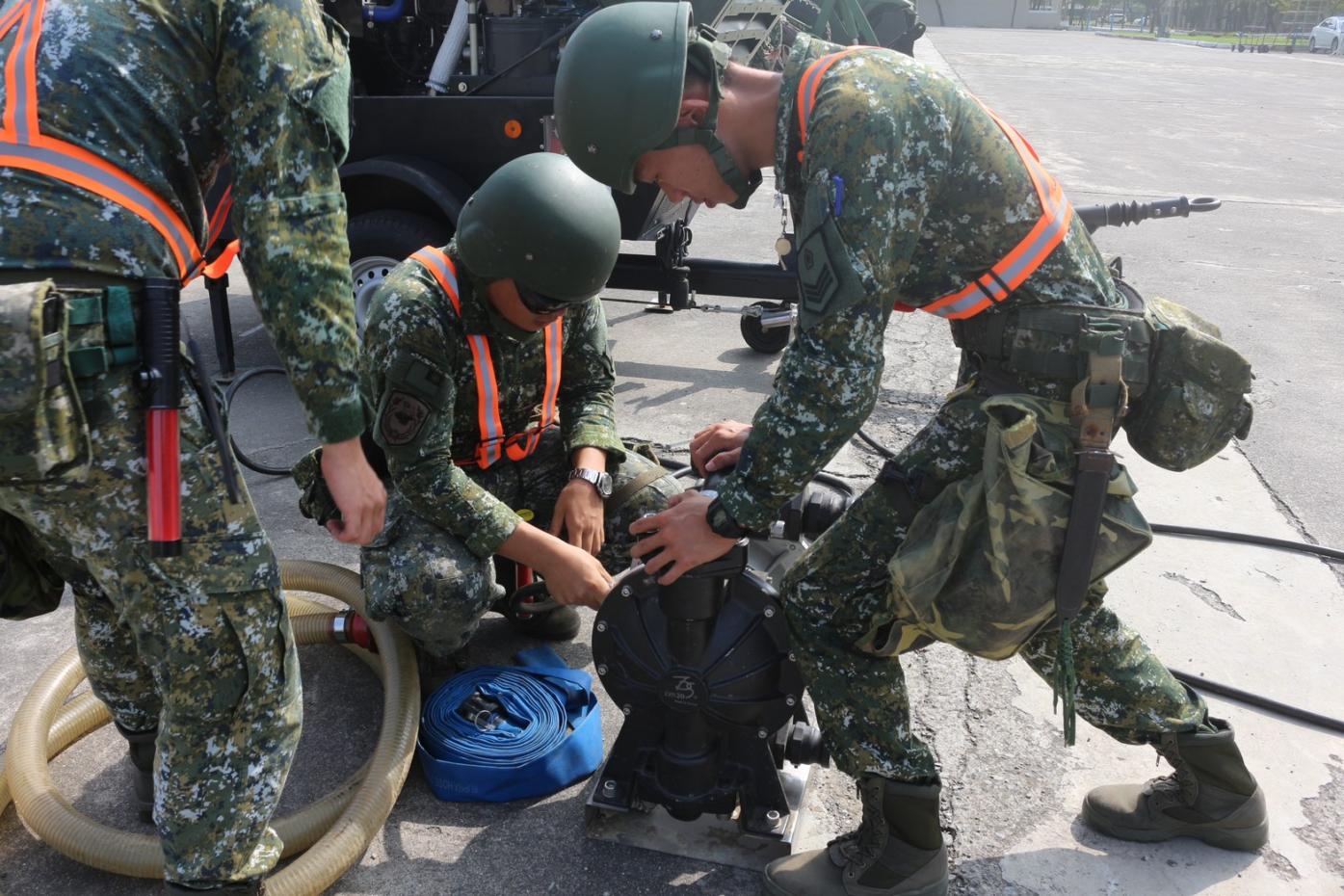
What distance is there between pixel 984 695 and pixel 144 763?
2.28 metres

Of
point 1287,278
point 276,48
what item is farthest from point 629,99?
point 1287,278

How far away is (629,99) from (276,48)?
0.64m

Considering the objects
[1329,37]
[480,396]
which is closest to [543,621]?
[480,396]

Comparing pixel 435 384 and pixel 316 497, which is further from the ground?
pixel 435 384

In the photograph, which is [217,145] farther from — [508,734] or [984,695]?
[984,695]

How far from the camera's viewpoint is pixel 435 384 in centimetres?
276

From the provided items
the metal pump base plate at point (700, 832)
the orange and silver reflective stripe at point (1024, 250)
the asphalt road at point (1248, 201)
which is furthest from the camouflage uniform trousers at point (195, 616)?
the asphalt road at point (1248, 201)

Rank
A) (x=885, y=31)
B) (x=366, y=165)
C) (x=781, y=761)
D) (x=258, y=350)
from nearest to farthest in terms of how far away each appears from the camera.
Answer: (x=781, y=761) < (x=366, y=165) < (x=258, y=350) < (x=885, y=31)

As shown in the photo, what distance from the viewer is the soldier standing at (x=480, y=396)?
2.73 m

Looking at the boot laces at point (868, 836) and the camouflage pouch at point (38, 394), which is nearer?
the camouflage pouch at point (38, 394)

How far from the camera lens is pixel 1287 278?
7961 mm

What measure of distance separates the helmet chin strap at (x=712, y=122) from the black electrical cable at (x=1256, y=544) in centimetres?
209

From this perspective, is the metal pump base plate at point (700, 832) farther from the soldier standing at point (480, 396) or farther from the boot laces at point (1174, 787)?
the boot laces at point (1174, 787)

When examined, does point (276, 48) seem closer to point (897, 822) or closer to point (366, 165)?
point (897, 822)
